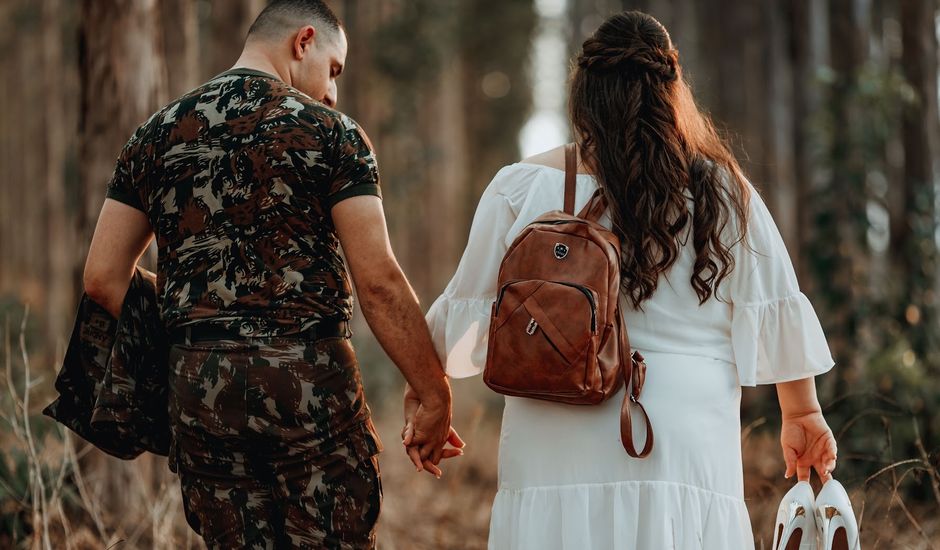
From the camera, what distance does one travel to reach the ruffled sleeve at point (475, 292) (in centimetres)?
Result: 330

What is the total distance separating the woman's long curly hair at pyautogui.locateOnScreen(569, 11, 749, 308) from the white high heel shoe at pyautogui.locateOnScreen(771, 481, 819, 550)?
0.68m

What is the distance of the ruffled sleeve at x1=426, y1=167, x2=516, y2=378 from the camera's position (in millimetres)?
3301

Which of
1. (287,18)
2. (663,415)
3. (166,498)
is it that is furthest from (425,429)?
(166,498)

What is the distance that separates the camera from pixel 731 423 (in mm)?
3164

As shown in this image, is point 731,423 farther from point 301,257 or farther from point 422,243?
point 422,243

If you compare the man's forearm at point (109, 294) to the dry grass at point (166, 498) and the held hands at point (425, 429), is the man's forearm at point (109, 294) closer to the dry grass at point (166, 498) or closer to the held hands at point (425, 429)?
the dry grass at point (166, 498)

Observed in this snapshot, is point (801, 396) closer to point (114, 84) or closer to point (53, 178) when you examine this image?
point (114, 84)

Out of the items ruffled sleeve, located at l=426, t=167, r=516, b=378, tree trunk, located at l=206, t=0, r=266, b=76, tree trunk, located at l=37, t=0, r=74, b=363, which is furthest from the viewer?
tree trunk, located at l=37, t=0, r=74, b=363

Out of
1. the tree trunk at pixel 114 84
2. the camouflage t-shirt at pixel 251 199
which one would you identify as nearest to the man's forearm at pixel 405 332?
the camouflage t-shirt at pixel 251 199

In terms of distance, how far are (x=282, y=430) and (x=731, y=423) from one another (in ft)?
4.20

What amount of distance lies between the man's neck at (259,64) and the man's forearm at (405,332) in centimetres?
70

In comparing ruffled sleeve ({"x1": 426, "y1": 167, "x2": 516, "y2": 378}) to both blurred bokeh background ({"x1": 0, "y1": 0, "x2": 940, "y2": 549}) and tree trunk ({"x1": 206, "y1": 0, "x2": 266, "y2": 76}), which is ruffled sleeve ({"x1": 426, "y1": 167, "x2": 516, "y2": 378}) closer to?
blurred bokeh background ({"x1": 0, "y1": 0, "x2": 940, "y2": 549})

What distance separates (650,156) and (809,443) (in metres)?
1.02

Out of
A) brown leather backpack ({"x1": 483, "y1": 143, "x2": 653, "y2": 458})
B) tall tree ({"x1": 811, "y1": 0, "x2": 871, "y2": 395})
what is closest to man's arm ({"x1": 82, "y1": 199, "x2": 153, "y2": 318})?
brown leather backpack ({"x1": 483, "y1": 143, "x2": 653, "y2": 458})
